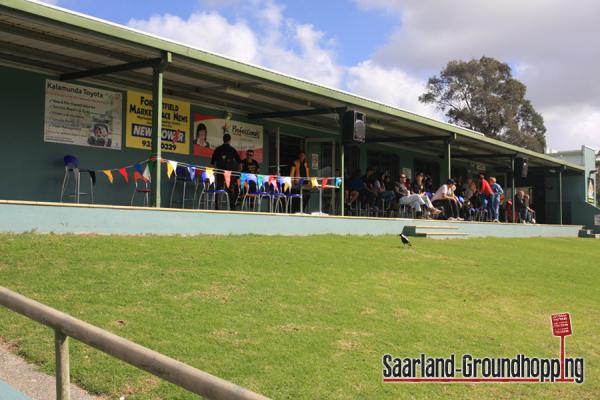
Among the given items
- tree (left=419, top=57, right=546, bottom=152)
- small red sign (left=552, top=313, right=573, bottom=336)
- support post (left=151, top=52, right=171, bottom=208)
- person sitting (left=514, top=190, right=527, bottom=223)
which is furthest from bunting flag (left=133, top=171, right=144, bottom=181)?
tree (left=419, top=57, right=546, bottom=152)

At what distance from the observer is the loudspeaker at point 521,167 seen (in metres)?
22.9

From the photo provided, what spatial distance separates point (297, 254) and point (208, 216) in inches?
78.3

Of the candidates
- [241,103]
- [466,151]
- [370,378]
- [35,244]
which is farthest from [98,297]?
[466,151]

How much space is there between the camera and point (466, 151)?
23453 mm

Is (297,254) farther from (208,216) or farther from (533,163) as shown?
(533,163)

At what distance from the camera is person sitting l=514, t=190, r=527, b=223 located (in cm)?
2403

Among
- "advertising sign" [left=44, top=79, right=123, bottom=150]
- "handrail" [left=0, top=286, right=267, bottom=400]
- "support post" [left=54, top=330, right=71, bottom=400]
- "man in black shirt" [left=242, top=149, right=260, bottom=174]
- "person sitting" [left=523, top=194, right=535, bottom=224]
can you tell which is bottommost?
"support post" [left=54, top=330, right=71, bottom=400]

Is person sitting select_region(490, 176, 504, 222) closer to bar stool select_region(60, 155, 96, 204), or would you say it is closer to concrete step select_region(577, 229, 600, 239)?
concrete step select_region(577, 229, 600, 239)

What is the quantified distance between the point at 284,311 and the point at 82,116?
785 centimetres

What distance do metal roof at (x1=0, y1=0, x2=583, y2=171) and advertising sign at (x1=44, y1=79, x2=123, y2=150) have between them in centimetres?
31

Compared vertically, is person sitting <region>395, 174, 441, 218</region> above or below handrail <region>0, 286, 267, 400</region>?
above

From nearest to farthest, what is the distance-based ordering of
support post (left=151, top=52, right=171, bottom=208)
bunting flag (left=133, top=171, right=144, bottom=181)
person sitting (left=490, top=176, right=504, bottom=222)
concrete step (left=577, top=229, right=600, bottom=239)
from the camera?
support post (left=151, top=52, right=171, bottom=208) < bunting flag (left=133, top=171, right=144, bottom=181) < person sitting (left=490, top=176, right=504, bottom=222) < concrete step (left=577, top=229, right=600, bottom=239)

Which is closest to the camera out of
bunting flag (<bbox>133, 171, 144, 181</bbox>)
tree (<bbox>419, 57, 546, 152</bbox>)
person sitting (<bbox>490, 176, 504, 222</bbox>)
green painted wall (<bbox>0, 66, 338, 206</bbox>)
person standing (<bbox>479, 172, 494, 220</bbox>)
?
green painted wall (<bbox>0, 66, 338, 206</bbox>)

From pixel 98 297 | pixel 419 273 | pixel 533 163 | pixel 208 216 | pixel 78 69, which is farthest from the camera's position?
pixel 533 163
